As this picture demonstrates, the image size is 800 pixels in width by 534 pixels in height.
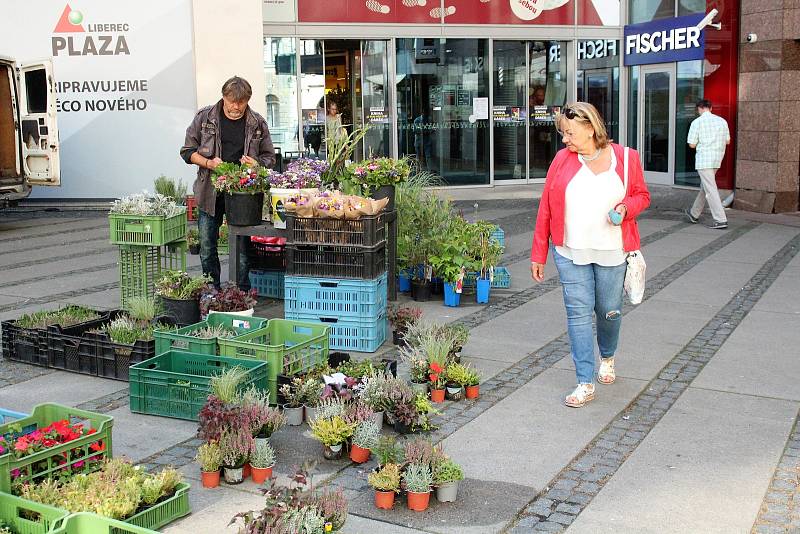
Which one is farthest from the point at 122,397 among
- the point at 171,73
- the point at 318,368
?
the point at 171,73

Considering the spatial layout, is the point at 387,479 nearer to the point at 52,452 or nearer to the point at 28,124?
the point at 52,452

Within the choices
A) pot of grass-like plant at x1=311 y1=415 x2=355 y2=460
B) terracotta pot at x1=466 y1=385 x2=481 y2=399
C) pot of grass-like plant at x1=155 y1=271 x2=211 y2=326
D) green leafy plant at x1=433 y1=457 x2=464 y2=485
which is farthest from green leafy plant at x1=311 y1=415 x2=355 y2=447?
pot of grass-like plant at x1=155 y1=271 x2=211 y2=326

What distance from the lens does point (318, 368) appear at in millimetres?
6402

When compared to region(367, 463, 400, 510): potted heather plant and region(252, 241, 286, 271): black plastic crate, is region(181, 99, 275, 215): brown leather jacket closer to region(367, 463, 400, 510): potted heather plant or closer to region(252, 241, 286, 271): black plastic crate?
region(252, 241, 286, 271): black plastic crate

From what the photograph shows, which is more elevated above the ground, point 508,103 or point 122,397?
point 508,103

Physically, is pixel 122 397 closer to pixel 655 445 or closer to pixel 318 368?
pixel 318 368

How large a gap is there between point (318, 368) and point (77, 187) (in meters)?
12.9

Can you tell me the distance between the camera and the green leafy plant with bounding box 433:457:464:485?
4.82m

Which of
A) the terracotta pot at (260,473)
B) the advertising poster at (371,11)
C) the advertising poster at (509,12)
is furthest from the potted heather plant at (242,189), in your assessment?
the advertising poster at (509,12)

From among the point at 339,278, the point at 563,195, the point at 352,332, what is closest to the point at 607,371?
the point at 563,195

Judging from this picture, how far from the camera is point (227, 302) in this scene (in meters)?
7.74

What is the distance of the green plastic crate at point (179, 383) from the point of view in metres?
6.04

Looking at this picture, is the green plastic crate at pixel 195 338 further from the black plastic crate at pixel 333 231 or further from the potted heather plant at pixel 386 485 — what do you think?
the potted heather plant at pixel 386 485

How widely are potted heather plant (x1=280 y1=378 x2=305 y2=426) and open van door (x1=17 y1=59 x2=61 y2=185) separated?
1078 centimetres
